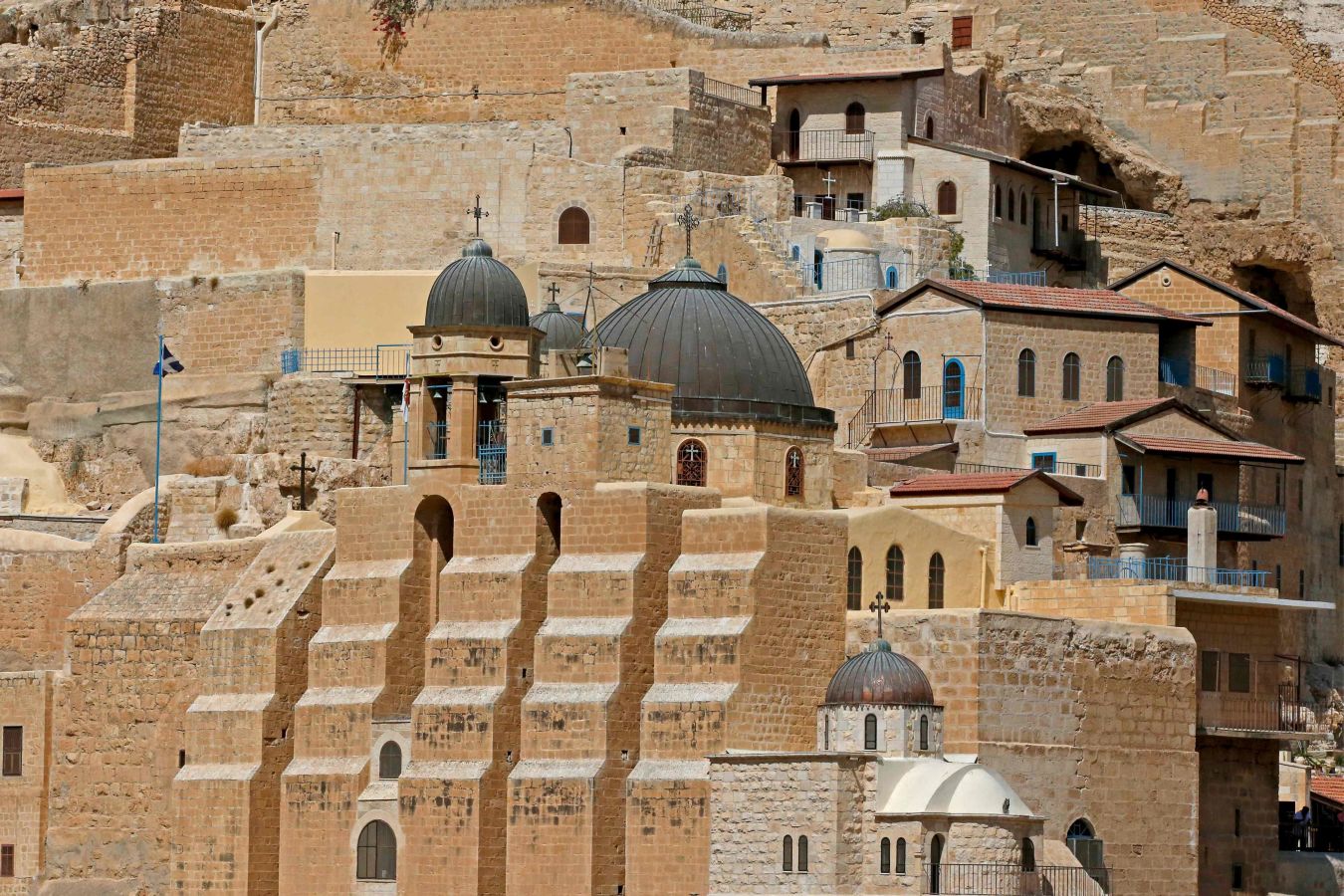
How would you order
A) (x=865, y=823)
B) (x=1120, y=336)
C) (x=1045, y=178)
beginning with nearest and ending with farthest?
(x=865, y=823) < (x=1120, y=336) < (x=1045, y=178)

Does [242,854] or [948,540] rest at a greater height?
[948,540]

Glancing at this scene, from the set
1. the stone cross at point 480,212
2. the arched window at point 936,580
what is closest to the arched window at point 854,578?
the arched window at point 936,580

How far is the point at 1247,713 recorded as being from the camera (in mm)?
57969

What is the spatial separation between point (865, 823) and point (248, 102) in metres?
29.1

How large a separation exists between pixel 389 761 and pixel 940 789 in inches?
393

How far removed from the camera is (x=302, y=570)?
60.0m

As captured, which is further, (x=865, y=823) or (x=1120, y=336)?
(x=1120, y=336)

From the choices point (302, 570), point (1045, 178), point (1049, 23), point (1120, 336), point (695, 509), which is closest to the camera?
point (695, 509)

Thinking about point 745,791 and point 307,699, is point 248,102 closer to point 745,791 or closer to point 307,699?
point 307,699

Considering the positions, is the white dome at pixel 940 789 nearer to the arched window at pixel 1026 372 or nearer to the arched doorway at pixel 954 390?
the arched doorway at pixel 954 390

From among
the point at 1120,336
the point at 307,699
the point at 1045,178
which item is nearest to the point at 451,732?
the point at 307,699

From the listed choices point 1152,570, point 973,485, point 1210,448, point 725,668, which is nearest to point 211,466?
point 973,485

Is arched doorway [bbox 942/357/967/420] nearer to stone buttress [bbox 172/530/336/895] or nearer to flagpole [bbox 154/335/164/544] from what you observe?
stone buttress [bbox 172/530/336/895]

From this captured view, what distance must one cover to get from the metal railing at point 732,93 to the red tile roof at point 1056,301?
8051 millimetres
